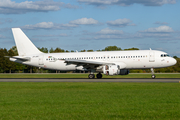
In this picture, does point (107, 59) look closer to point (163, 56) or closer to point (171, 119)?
point (163, 56)

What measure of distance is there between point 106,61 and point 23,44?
1513 centimetres

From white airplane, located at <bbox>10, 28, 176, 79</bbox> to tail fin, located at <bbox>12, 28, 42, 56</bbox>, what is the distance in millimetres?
1228

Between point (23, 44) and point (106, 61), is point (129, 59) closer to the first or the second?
point (106, 61)

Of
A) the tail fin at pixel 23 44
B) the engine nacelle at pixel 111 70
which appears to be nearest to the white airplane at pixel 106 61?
the engine nacelle at pixel 111 70

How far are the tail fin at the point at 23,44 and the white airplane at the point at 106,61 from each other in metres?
1.23

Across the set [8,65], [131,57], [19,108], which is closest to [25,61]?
[131,57]

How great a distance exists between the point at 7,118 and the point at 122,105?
17.5 feet

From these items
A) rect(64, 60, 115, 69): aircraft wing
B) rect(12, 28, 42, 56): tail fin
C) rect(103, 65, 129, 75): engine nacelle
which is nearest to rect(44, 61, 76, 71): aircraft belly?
rect(64, 60, 115, 69): aircraft wing

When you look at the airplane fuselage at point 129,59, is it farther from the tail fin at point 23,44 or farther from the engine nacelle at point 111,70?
the tail fin at point 23,44

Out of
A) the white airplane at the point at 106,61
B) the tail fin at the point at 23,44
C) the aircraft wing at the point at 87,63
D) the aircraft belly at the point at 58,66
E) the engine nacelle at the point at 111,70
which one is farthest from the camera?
the tail fin at the point at 23,44

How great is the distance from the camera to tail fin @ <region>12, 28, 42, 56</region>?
1751 inches

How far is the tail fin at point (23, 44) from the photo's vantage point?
44.5 meters

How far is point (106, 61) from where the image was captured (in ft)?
131

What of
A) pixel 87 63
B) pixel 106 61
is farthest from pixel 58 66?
pixel 106 61
